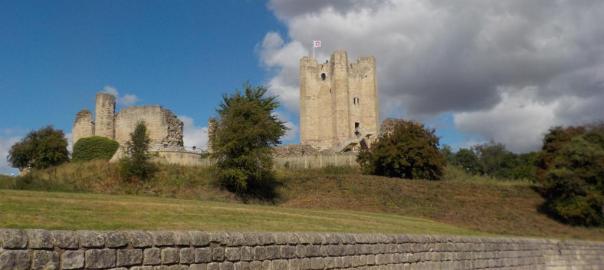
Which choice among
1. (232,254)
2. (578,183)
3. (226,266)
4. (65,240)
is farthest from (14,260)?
(578,183)

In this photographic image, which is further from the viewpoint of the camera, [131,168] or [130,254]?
[131,168]

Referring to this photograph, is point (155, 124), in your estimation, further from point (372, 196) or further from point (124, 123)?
point (372, 196)

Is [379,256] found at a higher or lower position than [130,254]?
lower

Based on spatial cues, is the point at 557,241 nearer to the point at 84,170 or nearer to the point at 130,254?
the point at 130,254

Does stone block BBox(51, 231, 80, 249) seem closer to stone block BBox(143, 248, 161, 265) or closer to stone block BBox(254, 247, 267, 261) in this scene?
stone block BBox(143, 248, 161, 265)

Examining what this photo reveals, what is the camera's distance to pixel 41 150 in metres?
39.2

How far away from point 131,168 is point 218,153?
14.7 ft

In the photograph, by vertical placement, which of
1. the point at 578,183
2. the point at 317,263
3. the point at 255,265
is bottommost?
the point at 317,263

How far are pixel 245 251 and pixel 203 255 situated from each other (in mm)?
962

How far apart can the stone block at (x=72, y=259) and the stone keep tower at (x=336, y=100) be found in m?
56.6

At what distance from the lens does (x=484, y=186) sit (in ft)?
118

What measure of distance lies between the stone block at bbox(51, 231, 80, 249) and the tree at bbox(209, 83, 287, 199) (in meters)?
22.4

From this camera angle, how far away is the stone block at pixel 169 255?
22.9 ft

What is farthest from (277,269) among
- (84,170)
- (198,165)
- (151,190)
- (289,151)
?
(289,151)
